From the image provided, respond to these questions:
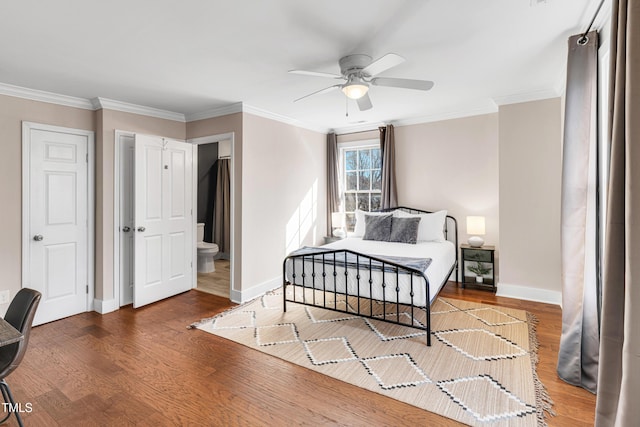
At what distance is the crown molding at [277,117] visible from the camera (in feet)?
14.2

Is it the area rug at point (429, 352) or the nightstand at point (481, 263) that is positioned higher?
the nightstand at point (481, 263)

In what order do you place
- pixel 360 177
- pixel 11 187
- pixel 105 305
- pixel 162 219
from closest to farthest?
1. pixel 11 187
2. pixel 105 305
3. pixel 162 219
4. pixel 360 177

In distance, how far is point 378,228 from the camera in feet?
16.1

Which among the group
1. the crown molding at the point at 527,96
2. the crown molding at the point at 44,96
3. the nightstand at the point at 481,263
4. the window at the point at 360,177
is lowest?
the nightstand at the point at 481,263

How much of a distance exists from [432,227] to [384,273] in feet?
6.55

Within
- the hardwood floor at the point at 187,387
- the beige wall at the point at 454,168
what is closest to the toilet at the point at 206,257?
the hardwood floor at the point at 187,387

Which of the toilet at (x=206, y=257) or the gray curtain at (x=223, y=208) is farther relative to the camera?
the gray curtain at (x=223, y=208)

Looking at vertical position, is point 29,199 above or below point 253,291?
above

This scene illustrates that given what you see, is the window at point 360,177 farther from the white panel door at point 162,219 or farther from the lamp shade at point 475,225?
the white panel door at point 162,219

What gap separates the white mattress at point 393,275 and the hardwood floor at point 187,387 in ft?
3.13

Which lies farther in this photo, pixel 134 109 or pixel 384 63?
pixel 134 109

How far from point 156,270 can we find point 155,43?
2.90 metres

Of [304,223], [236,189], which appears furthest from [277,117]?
[304,223]

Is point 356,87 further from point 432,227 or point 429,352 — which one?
point 432,227
